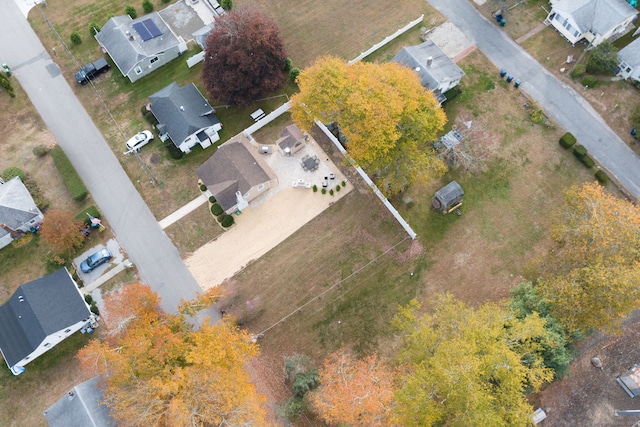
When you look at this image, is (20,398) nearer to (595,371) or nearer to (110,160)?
(110,160)

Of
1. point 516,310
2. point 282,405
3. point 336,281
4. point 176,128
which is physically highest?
point 176,128

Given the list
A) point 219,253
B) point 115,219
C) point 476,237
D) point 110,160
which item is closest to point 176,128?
point 110,160

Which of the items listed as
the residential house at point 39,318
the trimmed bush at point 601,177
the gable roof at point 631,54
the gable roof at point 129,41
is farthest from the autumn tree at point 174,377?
the gable roof at point 631,54

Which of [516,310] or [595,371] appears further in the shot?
[595,371]

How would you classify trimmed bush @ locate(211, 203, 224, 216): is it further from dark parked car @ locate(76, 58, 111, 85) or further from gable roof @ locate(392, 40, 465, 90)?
gable roof @ locate(392, 40, 465, 90)

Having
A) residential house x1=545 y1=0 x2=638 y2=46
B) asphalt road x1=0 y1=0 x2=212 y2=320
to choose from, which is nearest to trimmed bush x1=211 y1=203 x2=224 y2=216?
asphalt road x1=0 y1=0 x2=212 y2=320

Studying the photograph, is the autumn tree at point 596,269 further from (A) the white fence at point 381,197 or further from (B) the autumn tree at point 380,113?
(B) the autumn tree at point 380,113
